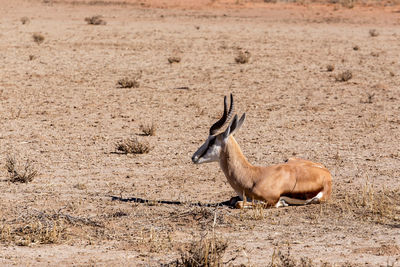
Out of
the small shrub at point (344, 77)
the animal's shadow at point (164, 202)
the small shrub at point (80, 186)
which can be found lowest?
the small shrub at point (80, 186)

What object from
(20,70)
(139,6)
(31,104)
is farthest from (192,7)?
(31,104)

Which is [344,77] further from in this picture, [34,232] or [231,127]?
[34,232]

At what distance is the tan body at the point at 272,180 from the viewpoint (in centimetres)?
748

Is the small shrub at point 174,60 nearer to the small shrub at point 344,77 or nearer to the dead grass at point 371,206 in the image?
the small shrub at point 344,77

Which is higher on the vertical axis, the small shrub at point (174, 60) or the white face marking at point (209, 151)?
the white face marking at point (209, 151)

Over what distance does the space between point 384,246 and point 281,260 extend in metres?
1.24

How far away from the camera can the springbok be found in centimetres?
749

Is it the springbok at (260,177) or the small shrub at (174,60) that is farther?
the small shrub at (174,60)

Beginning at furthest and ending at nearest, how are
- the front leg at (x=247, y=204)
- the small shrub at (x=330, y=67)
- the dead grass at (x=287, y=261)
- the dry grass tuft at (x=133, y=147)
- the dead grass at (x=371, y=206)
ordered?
the small shrub at (x=330, y=67) → the dry grass tuft at (x=133, y=147) → the front leg at (x=247, y=204) → the dead grass at (x=371, y=206) → the dead grass at (x=287, y=261)

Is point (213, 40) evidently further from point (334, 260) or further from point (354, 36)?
point (334, 260)

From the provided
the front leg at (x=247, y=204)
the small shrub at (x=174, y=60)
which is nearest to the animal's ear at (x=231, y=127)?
the front leg at (x=247, y=204)

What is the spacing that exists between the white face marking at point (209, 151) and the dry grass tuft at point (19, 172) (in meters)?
2.37

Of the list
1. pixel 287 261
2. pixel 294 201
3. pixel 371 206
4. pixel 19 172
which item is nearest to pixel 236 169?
pixel 294 201

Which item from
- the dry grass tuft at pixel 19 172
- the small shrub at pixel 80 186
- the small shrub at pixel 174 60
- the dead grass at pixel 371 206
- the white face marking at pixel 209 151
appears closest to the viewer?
the dead grass at pixel 371 206
